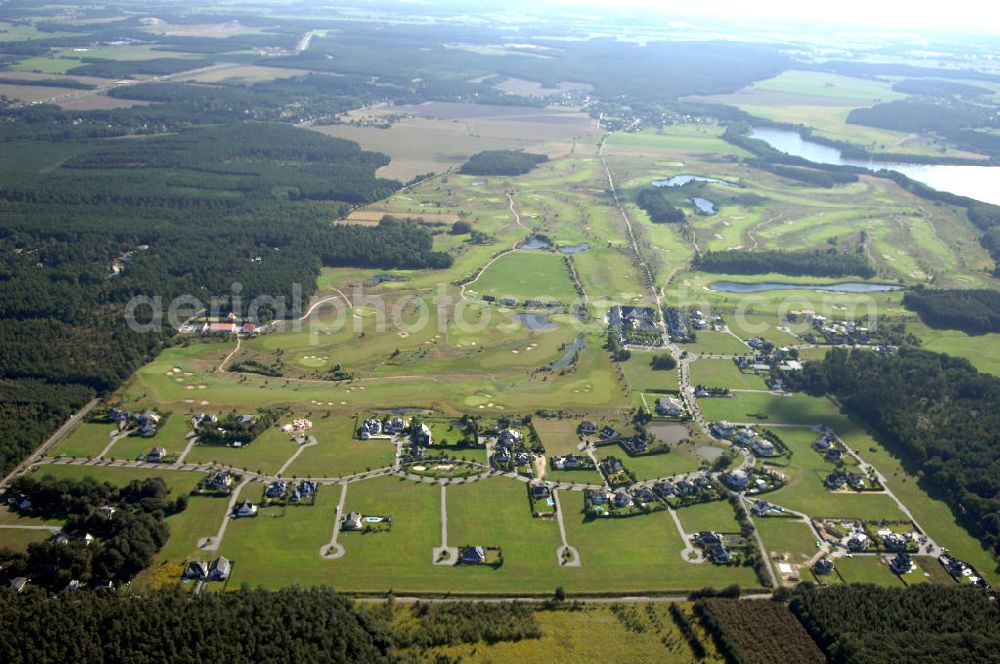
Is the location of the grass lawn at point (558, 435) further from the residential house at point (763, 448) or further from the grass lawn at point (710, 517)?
the residential house at point (763, 448)

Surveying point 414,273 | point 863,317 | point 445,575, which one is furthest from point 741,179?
point 445,575

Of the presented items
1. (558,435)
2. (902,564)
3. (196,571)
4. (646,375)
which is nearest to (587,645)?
(558,435)

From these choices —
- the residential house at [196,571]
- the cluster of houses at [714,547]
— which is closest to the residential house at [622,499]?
the cluster of houses at [714,547]

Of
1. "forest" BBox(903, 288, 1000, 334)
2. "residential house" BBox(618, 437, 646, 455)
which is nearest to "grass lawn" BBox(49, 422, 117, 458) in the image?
"residential house" BBox(618, 437, 646, 455)

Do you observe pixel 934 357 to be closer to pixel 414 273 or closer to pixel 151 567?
pixel 414 273

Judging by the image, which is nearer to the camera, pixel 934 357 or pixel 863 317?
pixel 934 357

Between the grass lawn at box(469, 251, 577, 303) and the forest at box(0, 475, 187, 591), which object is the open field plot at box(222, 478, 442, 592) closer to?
the forest at box(0, 475, 187, 591)
